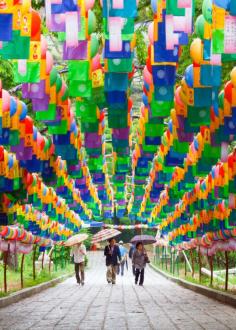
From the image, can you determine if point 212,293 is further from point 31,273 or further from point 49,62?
point 31,273

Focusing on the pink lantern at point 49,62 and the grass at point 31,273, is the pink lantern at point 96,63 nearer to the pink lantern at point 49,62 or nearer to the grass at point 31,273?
the pink lantern at point 49,62

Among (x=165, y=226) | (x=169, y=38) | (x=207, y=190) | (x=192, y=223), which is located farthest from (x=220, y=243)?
(x=165, y=226)

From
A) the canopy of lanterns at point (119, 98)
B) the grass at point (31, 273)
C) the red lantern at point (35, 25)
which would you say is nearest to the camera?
the canopy of lanterns at point (119, 98)

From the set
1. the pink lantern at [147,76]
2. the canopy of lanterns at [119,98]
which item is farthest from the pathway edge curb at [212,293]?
the pink lantern at [147,76]

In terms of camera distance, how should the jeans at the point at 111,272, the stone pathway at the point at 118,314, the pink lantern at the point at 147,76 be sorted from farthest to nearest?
the jeans at the point at 111,272
the stone pathway at the point at 118,314
the pink lantern at the point at 147,76

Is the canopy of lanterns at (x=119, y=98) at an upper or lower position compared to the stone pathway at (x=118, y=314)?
upper

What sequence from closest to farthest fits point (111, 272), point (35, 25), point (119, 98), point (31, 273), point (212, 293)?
point (35, 25) < point (119, 98) < point (212, 293) < point (111, 272) < point (31, 273)

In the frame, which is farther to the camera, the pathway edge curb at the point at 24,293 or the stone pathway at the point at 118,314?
the pathway edge curb at the point at 24,293

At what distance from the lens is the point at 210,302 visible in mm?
15109

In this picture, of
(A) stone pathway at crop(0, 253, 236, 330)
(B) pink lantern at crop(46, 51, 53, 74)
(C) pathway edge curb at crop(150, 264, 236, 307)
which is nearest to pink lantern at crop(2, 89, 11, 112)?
(B) pink lantern at crop(46, 51, 53, 74)

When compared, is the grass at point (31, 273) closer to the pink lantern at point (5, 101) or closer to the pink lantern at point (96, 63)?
the pink lantern at point (5, 101)

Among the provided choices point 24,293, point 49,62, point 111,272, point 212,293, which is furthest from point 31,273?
point 49,62

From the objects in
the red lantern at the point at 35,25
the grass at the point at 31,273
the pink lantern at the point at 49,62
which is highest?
the red lantern at the point at 35,25

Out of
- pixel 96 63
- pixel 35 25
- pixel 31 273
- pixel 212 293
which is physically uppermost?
pixel 35 25
